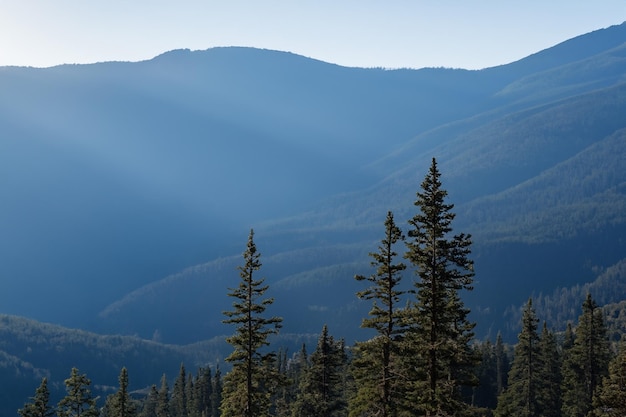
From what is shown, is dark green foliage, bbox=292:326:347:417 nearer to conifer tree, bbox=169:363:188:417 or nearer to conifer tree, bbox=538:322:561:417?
conifer tree, bbox=538:322:561:417

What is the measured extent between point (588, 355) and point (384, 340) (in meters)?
37.9

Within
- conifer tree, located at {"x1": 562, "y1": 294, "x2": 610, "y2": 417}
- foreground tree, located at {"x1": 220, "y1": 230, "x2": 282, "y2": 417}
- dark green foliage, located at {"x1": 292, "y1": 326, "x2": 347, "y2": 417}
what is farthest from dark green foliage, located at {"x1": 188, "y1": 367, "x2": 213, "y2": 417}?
foreground tree, located at {"x1": 220, "y1": 230, "x2": 282, "y2": 417}

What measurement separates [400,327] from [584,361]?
38.0 meters

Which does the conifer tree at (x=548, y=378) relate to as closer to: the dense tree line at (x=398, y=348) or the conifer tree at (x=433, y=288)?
the dense tree line at (x=398, y=348)

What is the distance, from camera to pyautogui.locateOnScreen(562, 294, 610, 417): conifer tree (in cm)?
5838

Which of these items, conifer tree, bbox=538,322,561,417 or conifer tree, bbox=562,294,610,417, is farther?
conifer tree, bbox=538,322,561,417

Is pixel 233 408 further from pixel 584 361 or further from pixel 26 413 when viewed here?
pixel 584 361

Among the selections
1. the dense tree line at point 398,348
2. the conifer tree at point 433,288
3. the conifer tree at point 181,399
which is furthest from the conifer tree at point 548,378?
the conifer tree at point 181,399

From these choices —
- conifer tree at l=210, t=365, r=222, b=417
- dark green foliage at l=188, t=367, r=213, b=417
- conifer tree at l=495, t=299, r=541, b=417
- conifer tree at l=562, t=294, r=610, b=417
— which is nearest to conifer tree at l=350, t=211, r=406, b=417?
conifer tree at l=495, t=299, r=541, b=417

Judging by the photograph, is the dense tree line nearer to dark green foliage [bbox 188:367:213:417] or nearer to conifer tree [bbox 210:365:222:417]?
conifer tree [bbox 210:365:222:417]

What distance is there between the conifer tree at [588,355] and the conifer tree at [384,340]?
33167mm

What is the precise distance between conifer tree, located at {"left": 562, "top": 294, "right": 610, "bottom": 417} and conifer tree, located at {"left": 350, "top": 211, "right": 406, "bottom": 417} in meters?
33.2

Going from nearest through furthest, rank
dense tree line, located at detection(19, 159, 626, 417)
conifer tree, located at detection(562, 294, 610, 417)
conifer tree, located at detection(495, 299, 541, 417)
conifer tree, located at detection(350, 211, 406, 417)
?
dense tree line, located at detection(19, 159, 626, 417) < conifer tree, located at detection(350, 211, 406, 417) < conifer tree, located at detection(562, 294, 610, 417) < conifer tree, located at detection(495, 299, 541, 417)

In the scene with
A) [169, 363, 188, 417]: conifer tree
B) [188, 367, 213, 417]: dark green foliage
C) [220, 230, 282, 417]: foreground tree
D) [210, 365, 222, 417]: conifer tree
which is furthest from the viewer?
[169, 363, 188, 417]: conifer tree
